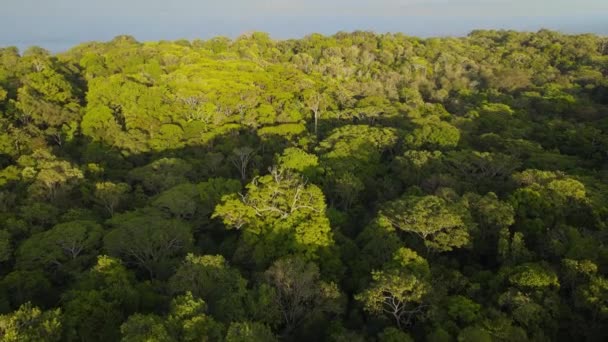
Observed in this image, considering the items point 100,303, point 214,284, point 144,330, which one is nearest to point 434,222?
point 214,284

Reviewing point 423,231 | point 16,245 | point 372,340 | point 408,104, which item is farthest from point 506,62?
point 16,245

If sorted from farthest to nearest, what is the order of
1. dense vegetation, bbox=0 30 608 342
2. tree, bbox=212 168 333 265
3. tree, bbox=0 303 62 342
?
tree, bbox=212 168 333 265
dense vegetation, bbox=0 30 608 342
tree, bbox=0 303 62 342

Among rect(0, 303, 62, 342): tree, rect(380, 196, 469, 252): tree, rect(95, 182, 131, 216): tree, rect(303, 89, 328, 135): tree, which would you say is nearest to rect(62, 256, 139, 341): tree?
rect(0, 303, 62, 342): tree

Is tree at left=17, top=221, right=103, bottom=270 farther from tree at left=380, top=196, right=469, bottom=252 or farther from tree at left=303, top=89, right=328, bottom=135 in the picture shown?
tree at left=303, top=89, right=328, bottom=135

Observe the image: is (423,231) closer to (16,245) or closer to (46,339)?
(46,339)

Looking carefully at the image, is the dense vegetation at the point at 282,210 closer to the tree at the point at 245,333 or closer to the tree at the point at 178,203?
the tree at the point at 245,333

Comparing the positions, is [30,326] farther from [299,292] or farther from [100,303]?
[299,292]

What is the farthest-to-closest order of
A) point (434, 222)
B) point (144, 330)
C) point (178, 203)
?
point (178, 203) → point (434, 222) → point (144, 330)

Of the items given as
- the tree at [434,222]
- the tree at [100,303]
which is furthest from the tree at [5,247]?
the tree at [434,222]

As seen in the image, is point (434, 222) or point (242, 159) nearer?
point (434, 222)
